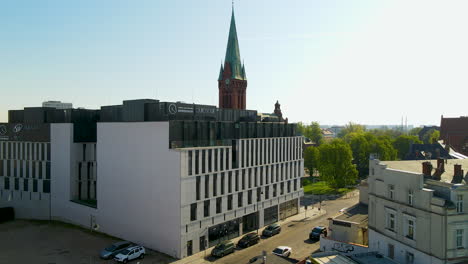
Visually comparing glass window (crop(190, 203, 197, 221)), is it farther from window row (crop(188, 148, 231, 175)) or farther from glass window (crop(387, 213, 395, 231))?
glass window (crop(387, 213, 395, 231))

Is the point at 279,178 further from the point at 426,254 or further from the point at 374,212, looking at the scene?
the point at 426,254

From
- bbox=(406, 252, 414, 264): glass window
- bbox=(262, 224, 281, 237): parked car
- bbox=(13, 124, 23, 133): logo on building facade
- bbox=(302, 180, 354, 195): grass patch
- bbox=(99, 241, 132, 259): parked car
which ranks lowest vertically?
bbox=(302, 180, 354, 195): grass patch

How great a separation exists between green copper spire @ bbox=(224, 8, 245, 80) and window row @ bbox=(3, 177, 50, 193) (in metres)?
60.4

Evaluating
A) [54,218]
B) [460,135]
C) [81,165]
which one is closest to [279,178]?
[81,165]

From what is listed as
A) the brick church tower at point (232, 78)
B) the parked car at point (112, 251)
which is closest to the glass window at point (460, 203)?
the parked car at point (112, 251)

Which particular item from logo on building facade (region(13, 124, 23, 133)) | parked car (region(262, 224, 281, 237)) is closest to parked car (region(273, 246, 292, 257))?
parked car (region(262, 224, 281, 237))

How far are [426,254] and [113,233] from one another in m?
39.4

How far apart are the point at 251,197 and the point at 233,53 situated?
61421mm

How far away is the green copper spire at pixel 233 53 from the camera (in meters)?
103

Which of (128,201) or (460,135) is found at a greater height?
(460,135)

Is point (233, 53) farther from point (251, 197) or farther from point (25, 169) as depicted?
point (25, 169)

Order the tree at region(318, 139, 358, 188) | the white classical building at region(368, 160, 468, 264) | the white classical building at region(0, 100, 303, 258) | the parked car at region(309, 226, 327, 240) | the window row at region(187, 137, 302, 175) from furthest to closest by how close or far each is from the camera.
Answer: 1. the tree at region(318, 139, 358, 188)
2. the parked car at region(309, 226, 327, 240)
3. the window row at region(187, 137, 302, 175)
4. the white classical building at region(0, 100, 303, 258)
5. the white classical building at region(368, 160, 468, 264)

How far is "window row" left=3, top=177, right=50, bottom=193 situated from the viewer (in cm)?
5925

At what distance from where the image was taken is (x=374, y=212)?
128ft
